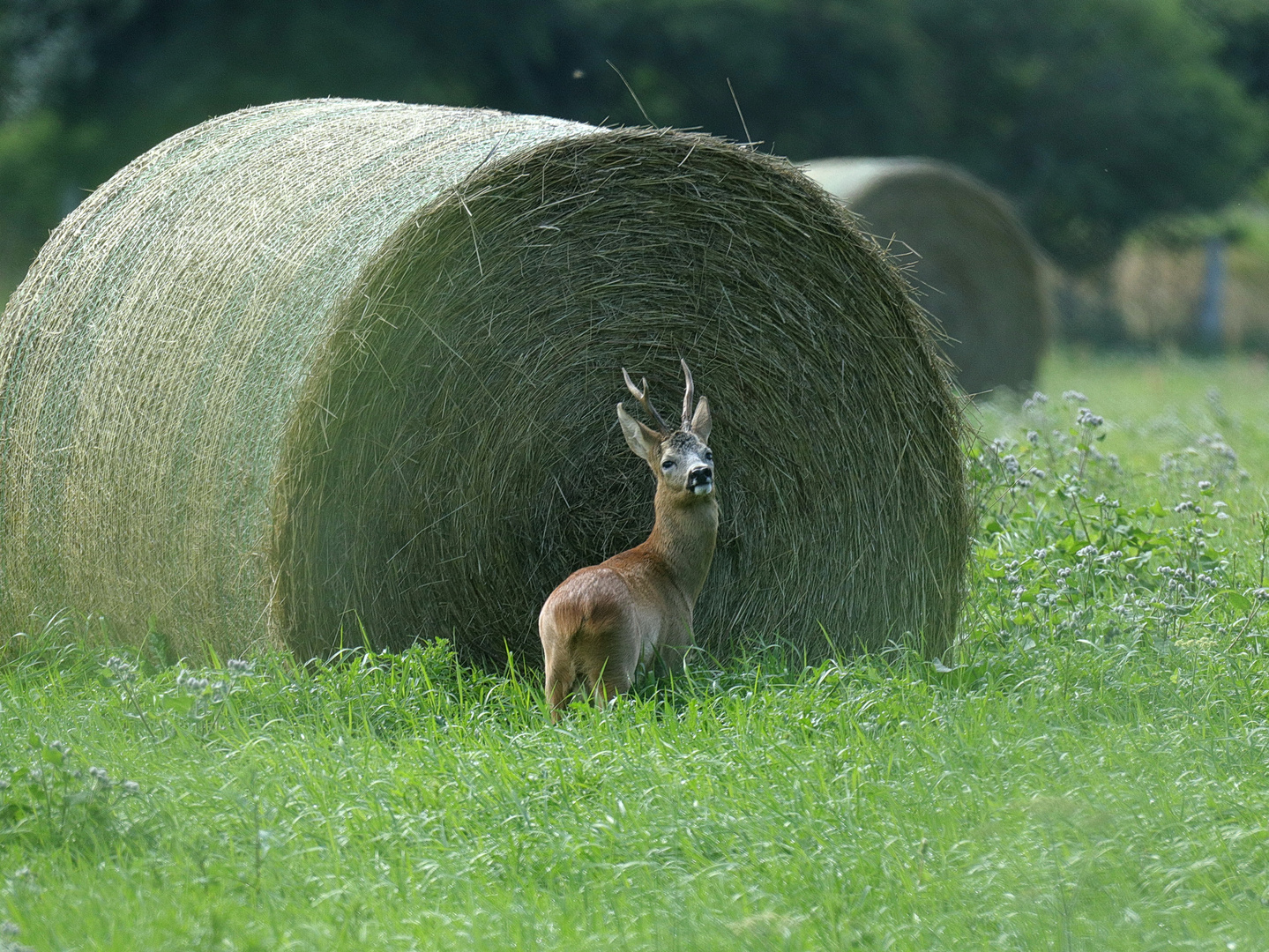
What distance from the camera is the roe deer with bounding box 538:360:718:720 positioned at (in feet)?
14.6

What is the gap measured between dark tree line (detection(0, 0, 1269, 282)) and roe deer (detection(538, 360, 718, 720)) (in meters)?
14.3

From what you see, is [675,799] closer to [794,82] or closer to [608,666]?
[608,666]

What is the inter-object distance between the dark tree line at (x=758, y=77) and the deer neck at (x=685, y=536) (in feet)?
46.9

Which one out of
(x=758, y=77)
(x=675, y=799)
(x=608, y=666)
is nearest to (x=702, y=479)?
(x=608, y=666)

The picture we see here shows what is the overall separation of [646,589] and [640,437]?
548 millimetres

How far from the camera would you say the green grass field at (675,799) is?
3.09 m

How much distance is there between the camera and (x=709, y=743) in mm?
4074

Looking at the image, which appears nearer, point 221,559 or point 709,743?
point 709,743

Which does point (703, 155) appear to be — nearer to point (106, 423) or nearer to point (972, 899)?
point (106, 423)

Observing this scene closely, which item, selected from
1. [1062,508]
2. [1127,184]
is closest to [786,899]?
[1062,508]

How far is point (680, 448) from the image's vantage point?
479cm

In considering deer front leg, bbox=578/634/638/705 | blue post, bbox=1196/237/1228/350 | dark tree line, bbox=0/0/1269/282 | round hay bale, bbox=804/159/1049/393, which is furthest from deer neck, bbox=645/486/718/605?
blue post, bbox=1196/237/1228/350

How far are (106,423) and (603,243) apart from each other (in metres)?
1.82

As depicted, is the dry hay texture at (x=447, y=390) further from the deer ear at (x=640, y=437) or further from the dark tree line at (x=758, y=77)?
the dark tree line at (x=758, y=77)
